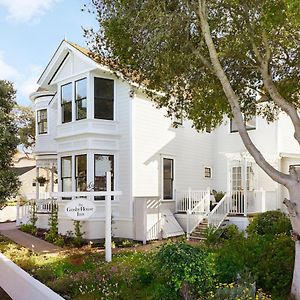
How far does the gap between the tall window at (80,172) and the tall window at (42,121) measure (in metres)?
5.70

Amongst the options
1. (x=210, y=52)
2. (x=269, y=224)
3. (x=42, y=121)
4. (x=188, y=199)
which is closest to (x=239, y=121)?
(x=210, y=52)

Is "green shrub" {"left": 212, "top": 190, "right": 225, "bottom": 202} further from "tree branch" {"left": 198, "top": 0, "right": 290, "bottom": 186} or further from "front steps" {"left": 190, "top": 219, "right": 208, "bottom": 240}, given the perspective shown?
"tree branch" {"left": 198, "top": 0, "right": 290, "bottom": 186}

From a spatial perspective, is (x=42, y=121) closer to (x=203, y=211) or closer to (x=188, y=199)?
(x=188, y=199)

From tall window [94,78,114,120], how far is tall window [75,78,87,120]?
1.81 ft

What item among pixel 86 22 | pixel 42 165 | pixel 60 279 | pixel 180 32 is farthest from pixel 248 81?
pixel 42 165

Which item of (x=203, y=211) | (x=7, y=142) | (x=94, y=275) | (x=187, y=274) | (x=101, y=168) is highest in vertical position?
(x=7, y=142)

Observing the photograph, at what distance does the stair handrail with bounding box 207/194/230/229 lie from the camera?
50.8 ft

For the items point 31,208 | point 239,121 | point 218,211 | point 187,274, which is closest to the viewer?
point 187,274

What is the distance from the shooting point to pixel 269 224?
13164mm

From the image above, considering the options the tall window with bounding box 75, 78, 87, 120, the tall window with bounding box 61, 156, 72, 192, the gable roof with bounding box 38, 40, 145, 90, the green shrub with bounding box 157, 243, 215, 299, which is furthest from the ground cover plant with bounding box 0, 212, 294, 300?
the gable roof with bounding box 38, 40, 145, 90

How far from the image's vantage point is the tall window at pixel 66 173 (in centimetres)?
1644

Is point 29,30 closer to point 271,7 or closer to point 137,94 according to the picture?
point 137,94

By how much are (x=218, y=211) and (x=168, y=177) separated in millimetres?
2897

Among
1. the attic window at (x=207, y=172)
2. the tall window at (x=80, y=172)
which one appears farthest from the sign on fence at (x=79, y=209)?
the attic window at (x=207, y=172)
